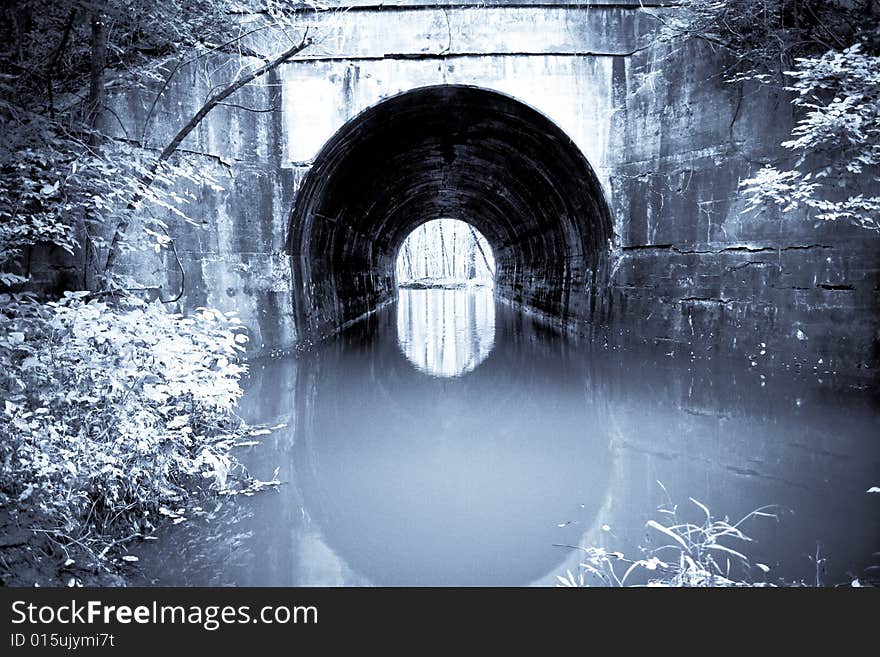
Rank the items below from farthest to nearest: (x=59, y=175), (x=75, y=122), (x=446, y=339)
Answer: (x=446, y=339) → (x=75, y=122) → (x=59, y=175)

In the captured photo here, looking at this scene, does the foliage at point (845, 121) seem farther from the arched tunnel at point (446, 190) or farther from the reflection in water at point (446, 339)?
the reflection in water at point (446, 339)

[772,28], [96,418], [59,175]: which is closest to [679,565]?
[96,418]

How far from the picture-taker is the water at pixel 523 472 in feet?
9.80

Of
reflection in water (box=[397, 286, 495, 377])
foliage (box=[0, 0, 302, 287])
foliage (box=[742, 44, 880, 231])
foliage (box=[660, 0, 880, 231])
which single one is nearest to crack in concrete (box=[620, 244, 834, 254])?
foliage (box=[660, 0, 880, 231])

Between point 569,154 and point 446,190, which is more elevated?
point 446,190

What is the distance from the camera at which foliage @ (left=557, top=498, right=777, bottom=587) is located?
98.0 inches

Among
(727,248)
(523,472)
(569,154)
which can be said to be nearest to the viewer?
(523,472)

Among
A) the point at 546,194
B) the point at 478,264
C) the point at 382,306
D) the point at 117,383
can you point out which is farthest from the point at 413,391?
the point at 478,264

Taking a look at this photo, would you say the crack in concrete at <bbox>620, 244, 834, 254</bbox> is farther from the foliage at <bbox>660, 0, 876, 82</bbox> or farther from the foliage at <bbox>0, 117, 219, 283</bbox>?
the foliage at <bbox>0, 117, 219, 283</bbox>

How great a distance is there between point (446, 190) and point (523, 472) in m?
15.5

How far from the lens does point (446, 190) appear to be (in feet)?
61.3

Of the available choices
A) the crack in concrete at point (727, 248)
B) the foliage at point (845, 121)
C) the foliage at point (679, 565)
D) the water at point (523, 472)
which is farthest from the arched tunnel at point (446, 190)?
the foliage at point (679, 565)

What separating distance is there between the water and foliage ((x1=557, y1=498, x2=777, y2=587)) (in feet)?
0.34

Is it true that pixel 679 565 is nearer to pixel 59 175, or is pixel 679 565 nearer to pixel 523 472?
pixel 523 472
